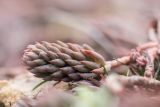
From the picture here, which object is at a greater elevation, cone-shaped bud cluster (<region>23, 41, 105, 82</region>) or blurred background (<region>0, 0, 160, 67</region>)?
blurred background (<region>0, 0, 160, 67</region>)

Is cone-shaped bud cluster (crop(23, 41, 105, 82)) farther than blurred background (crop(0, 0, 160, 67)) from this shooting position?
No

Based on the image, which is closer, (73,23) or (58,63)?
(58,63)

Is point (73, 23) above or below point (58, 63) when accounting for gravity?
above

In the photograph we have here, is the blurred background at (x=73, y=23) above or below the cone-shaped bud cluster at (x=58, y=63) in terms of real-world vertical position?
above

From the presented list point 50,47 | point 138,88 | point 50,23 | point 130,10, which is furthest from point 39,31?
point 138,88
